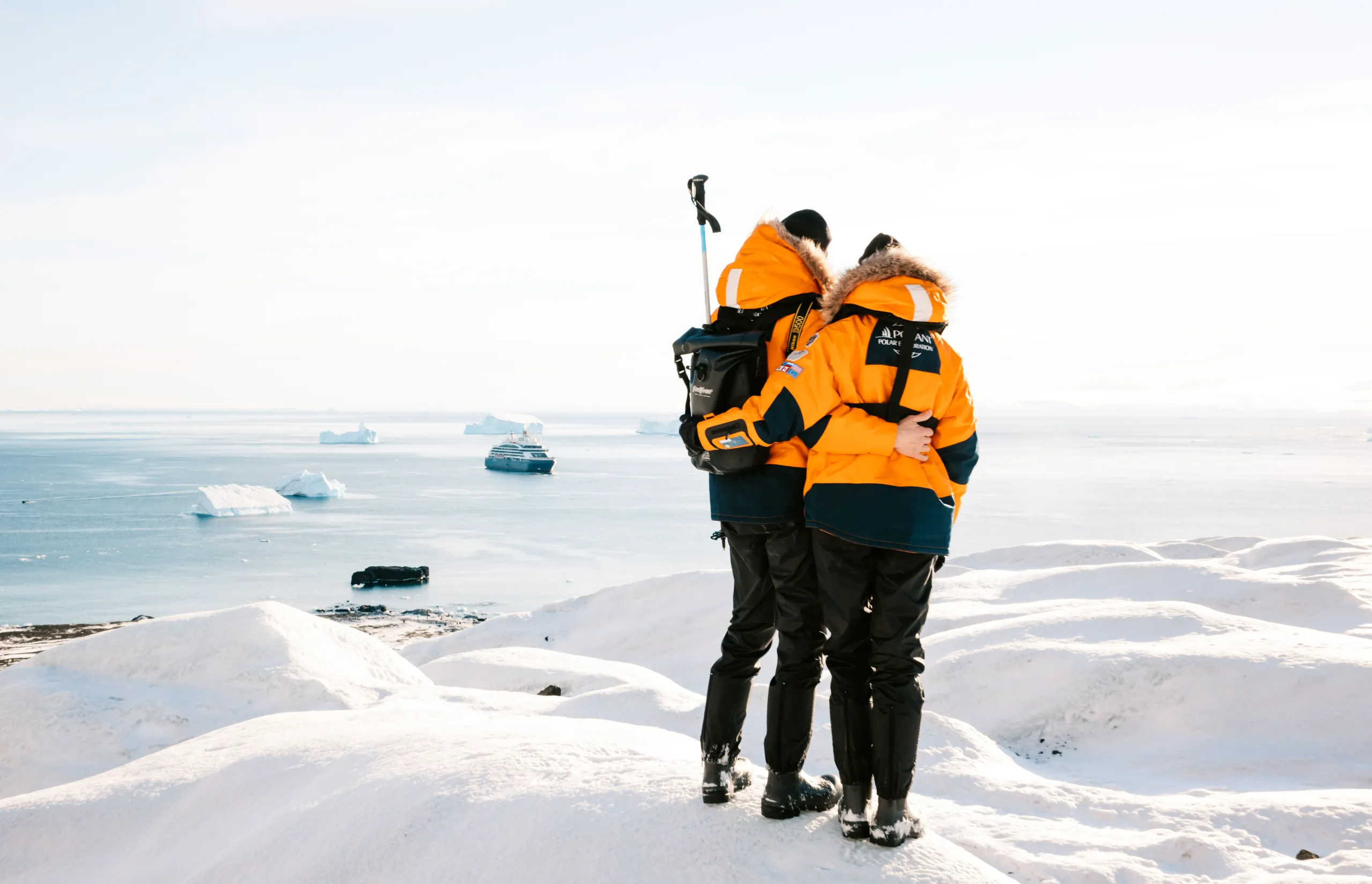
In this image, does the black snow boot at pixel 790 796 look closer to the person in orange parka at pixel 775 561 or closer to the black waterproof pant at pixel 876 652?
the person in orange parka at pixel 775 561

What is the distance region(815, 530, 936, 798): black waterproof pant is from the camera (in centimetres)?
317

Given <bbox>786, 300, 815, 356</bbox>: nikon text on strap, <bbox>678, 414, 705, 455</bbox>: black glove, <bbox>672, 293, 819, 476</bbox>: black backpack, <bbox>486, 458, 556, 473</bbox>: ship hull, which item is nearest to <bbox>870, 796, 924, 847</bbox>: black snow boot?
<bbox>672, 293, 819, 476</bbox>: black backpack

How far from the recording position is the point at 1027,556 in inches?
682

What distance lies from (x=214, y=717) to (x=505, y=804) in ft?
19.1

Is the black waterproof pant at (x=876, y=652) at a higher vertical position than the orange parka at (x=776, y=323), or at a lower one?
lower

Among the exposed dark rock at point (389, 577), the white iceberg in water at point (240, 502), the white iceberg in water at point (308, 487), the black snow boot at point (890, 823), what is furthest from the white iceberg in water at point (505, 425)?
the black snow boot at point (890, 823)

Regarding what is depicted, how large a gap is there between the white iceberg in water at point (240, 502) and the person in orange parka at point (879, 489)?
59.4m

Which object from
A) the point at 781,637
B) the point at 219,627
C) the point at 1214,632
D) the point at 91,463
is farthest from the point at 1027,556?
the point at 91,463

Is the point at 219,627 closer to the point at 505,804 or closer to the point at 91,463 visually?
the point at 505,804

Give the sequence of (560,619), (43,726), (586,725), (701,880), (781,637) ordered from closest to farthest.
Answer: (701,880) → (781,637) → (586,725) → (43,726) → (560,619)

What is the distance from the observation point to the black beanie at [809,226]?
3.53 m

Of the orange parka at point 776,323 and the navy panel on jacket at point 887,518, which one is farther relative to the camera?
the orange parka at point 776,323

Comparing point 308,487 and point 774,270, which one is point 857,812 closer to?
point 774,270

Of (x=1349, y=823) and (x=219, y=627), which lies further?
(x=219, y=627)
